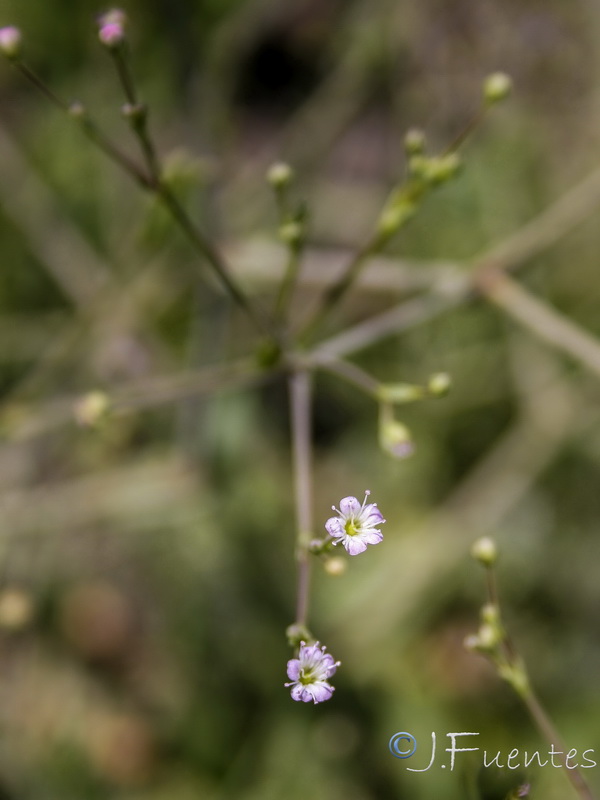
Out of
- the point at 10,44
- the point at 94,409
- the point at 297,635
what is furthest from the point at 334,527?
the point at 10,44

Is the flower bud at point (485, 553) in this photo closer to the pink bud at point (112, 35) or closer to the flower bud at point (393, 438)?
the flower bud at point (393, 438)

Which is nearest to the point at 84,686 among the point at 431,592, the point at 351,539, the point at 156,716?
the point at 156,716

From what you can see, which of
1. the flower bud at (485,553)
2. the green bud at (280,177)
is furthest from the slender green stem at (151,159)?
the flower bud at (485,553)

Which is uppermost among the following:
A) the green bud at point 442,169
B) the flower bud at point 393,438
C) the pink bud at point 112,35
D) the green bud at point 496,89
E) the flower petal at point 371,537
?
the green bud at point 496,89

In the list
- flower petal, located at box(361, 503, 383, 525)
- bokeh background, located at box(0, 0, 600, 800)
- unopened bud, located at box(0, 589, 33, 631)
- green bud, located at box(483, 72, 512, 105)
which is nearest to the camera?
flower petal, located at box(361, 503, 383, 525)

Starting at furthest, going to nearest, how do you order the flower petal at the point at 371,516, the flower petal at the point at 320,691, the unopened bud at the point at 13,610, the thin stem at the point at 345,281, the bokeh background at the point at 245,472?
the bokeh background at the point at 245,472 < the unopened bud at the point at 13,610 < the thin stem at the point at 345,281 < the flower petal at the point at 371,516 < the flower petal at the point at 320,691

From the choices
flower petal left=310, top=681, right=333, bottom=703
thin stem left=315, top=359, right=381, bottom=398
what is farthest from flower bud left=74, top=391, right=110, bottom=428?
flower petal left=310, top=681, right=333, bottom=703

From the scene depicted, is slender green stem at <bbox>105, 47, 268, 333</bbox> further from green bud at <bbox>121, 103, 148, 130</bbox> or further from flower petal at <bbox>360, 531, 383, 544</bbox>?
flower petal at <bbox>360, 531, 383, 544</bbox>
